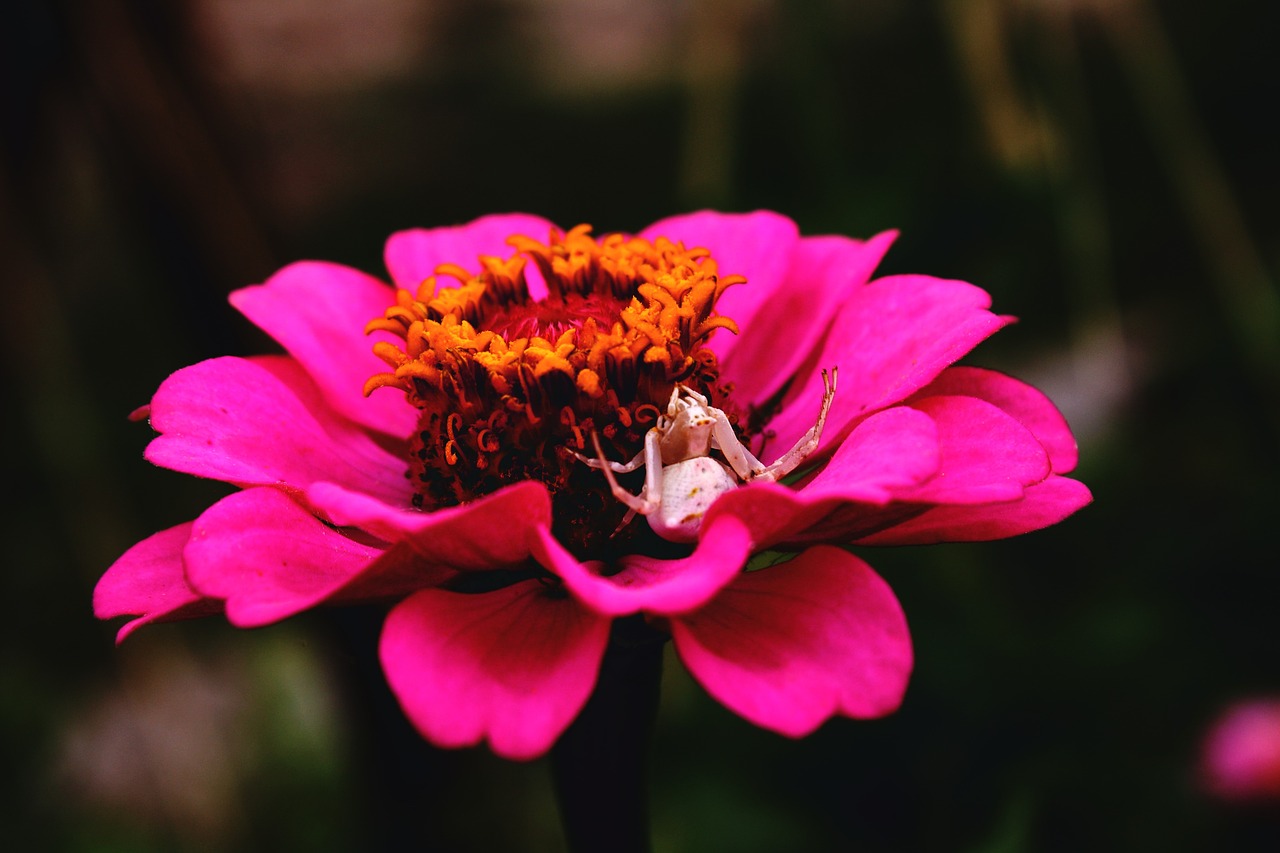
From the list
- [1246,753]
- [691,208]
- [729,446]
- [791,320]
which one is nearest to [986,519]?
[729,446]

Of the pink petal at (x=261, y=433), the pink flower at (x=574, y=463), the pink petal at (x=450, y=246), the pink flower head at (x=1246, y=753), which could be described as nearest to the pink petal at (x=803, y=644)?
the pink flower at (x=574, y=463)

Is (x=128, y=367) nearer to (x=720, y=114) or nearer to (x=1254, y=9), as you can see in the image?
(x=720, y=114)

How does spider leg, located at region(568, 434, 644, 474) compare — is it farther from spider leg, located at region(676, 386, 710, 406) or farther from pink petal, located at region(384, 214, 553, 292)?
pink petal, located at region(384, 214, 553, 292)

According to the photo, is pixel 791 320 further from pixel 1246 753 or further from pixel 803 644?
pixel 1246 753

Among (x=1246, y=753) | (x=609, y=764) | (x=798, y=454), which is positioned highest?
(x=798, y=454)

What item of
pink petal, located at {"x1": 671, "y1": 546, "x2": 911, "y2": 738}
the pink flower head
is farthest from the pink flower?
the pink flower head

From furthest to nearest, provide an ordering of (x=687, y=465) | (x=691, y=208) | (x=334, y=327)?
(x=691, y=208), (x=334, y=327), (x=687, y=465)

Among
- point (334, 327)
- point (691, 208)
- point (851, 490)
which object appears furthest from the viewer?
point (691, 208)
